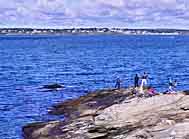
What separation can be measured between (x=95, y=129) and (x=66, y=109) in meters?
17.5

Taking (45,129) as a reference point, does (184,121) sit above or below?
above

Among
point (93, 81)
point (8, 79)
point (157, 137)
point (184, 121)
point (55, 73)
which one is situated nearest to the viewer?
point (157, 137)

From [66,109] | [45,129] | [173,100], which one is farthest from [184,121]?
[66,109]

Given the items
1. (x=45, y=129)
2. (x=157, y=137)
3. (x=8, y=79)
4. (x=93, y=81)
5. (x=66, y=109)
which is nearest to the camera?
(x=157, y=137)

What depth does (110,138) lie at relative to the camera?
29.7 metres

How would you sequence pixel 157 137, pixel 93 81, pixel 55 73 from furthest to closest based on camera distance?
pixel 55 73, pixel 93 81, pixel 157 137

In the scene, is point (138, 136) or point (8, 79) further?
point (8, 79)

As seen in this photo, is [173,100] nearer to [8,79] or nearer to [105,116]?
[105,116]

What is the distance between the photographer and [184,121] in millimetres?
28094

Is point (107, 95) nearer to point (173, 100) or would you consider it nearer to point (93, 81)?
point (173, 100)

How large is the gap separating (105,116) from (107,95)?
59.2 feet

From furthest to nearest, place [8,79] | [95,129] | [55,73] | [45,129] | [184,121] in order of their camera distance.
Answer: [55,73]
[8,79]
[45,129]
[95,129]
[184,121]

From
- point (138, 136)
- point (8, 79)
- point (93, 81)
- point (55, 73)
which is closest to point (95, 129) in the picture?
point (138, 136)

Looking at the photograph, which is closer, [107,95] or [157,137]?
[157,137]
